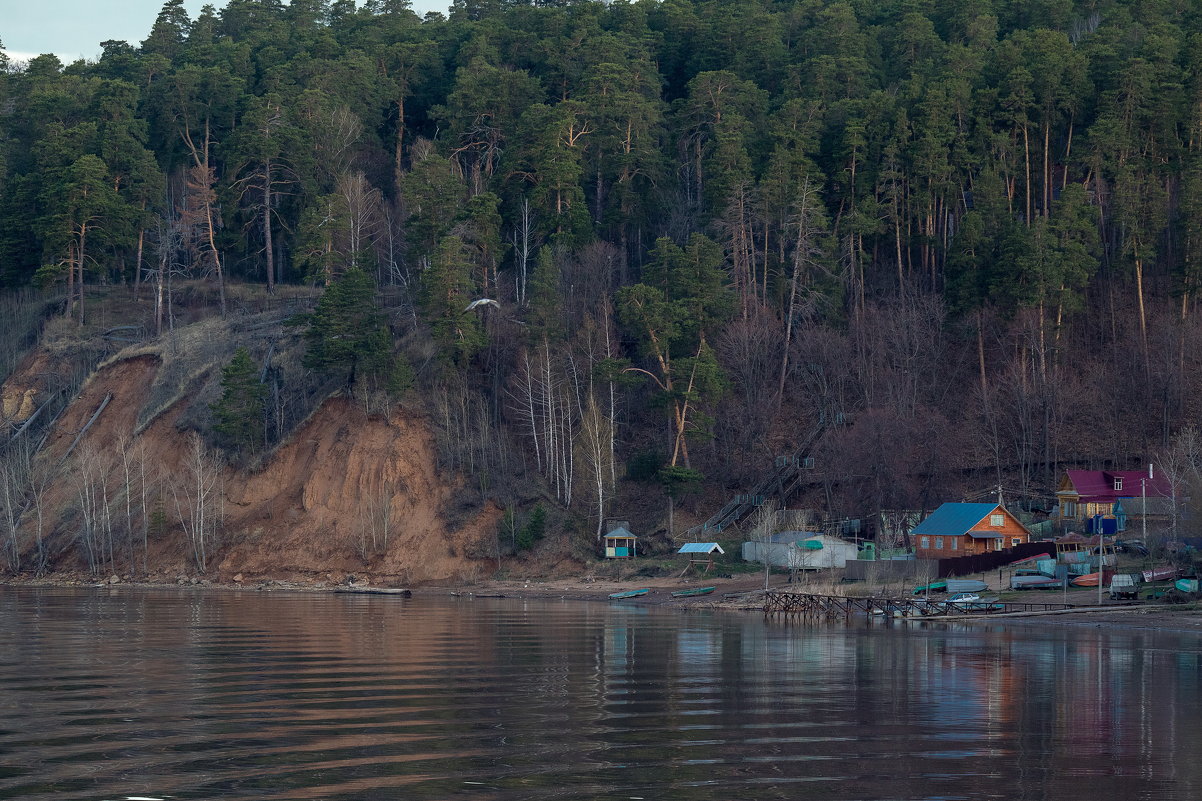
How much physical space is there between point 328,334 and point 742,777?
65.6 meters

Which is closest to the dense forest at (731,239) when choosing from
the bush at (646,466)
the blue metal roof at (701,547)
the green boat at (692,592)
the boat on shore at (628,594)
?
the bush at (646,466)

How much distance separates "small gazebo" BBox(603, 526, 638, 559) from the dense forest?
10.9 ft

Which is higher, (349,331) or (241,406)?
(349,331)

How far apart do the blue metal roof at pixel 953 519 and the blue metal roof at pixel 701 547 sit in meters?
11.4

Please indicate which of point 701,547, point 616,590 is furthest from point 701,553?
point 616,590

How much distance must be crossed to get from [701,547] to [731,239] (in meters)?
26.5

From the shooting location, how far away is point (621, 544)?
80.2 meters

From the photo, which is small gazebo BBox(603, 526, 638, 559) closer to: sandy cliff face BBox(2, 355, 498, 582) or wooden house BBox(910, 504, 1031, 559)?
sandy cliff face BBox(2, 355, 498, 582)

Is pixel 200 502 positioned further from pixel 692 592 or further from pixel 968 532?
pixel 968 532

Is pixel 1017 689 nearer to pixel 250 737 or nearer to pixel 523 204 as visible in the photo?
pixel 250 737

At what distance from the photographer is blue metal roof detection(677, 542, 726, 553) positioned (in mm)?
75375

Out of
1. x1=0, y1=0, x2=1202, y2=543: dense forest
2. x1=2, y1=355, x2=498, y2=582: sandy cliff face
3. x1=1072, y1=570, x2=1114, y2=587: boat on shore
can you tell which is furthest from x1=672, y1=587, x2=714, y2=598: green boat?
x1=1072, y1=570, x2=1114, y2=587: boat on shore

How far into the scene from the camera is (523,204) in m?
96.4

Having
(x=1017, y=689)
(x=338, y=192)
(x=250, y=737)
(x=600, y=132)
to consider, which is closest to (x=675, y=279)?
(x=600, y=132)
